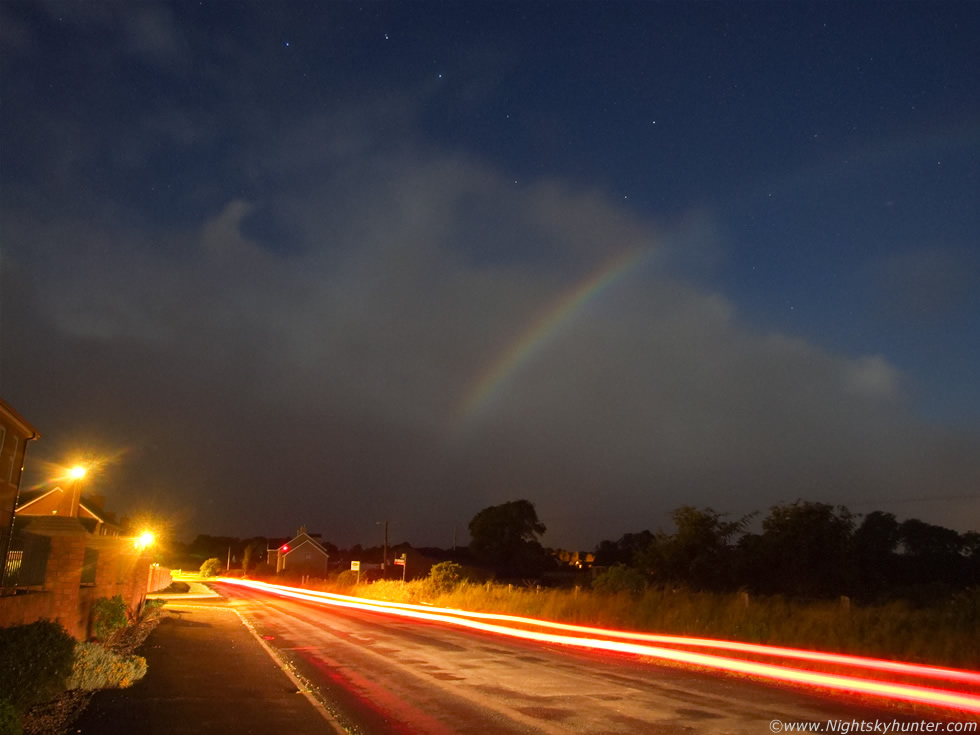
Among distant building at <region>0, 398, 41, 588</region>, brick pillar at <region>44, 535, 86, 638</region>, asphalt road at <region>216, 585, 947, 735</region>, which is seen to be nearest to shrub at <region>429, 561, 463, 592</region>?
distant building at <region>0, 398, 41, 588</region>

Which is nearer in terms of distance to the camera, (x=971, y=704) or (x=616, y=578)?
(x=971, y=704)

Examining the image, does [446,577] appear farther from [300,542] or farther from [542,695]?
[300,542]

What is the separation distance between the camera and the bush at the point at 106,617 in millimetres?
A: 20000

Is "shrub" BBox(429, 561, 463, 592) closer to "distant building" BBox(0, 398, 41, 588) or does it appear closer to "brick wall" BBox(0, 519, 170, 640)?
"distant building" BBox(0, 398, 41, 588)

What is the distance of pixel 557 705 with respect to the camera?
1184 cm

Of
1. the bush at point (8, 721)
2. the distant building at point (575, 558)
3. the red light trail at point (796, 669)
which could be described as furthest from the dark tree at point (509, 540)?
the bush at point (8, 721)

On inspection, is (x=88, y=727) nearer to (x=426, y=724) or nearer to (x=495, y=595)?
(x=426, y=724)

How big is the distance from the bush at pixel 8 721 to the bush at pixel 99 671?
459cm

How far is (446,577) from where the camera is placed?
160 feet

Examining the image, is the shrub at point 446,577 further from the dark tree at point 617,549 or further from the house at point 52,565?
the dark tree at point 617,549

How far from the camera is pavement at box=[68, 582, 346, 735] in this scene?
10086mm

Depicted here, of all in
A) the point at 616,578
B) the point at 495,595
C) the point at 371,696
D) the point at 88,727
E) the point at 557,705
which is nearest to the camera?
the point at 88,727

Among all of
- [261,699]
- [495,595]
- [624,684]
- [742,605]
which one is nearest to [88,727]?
[261,699]

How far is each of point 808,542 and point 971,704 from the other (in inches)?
1415
